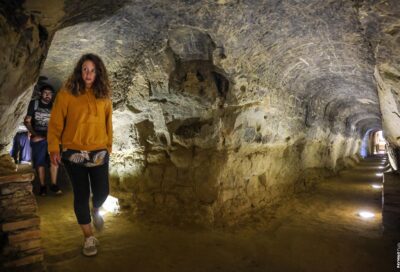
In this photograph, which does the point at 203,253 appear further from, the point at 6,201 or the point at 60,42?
the point at 60,42

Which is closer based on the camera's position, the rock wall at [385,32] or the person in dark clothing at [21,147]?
the rock wall at [385,32]

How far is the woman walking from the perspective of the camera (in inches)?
103

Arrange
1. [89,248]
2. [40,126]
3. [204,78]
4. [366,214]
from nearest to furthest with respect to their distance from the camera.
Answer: [89,248]
[204,78]
[40,126]
[366,214]

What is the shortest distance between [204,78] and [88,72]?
162 cm

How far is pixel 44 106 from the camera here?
4469 millimetres

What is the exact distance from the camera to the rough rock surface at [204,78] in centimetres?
318

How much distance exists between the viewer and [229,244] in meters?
3.44

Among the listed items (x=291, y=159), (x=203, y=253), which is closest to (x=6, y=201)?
(x=203, y=253)

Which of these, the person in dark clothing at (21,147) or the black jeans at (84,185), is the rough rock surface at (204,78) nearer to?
the black jeans at (84,185)

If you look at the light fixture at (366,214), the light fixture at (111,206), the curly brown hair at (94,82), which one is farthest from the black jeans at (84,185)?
the light fixture at (366,214)

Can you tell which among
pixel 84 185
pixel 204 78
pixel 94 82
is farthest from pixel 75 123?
pixel 204 78

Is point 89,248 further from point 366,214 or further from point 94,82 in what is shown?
point 366,214

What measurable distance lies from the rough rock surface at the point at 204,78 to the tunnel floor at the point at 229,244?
399 millimetres

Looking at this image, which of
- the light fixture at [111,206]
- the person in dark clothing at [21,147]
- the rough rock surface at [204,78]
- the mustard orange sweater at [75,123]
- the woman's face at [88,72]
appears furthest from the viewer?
the person in dark clothing at [21,147]
